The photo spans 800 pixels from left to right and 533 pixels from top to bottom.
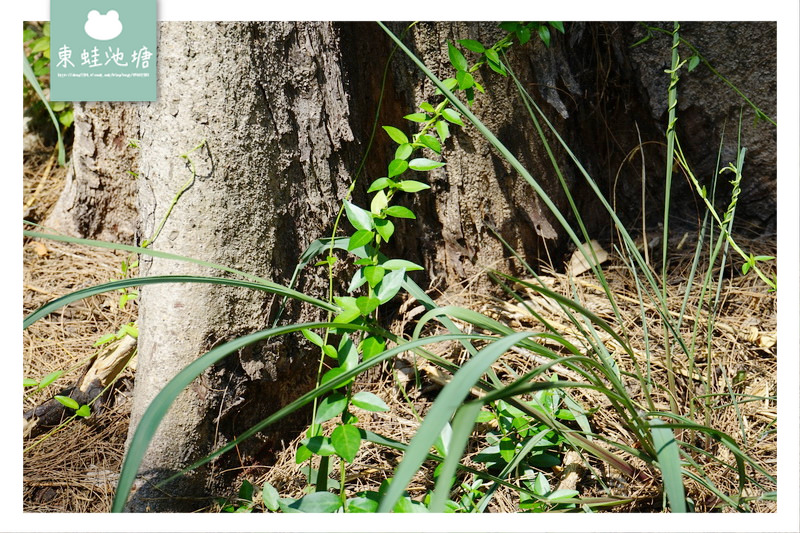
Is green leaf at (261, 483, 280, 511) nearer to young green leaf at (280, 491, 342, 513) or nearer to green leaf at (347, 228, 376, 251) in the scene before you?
young green leaf at (280, 491, 342, 513)

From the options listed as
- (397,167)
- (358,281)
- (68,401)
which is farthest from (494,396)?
(68,401)

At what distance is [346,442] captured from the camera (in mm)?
712

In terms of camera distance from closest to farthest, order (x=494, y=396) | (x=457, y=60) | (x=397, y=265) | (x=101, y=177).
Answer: (x=494, y=396) < (x=397, y=265) < (x=457, y=60) < (x=101, y=177)

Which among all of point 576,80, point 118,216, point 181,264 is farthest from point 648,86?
point 118,216

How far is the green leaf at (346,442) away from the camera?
704mm

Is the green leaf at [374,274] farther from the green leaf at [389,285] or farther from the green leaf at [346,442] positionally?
the green leaf at [346,442]

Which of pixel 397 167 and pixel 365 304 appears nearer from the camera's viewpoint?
pixel 365 304

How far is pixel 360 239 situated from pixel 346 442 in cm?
29

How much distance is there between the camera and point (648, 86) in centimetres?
143

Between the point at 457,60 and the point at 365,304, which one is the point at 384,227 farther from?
the point at 457,60

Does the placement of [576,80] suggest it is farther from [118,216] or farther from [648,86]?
[118,216]

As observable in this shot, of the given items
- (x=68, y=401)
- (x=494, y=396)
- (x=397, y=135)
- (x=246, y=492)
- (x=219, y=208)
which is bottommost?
(x=246, y=492)

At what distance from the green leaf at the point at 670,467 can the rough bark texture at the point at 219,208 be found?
65 cm
